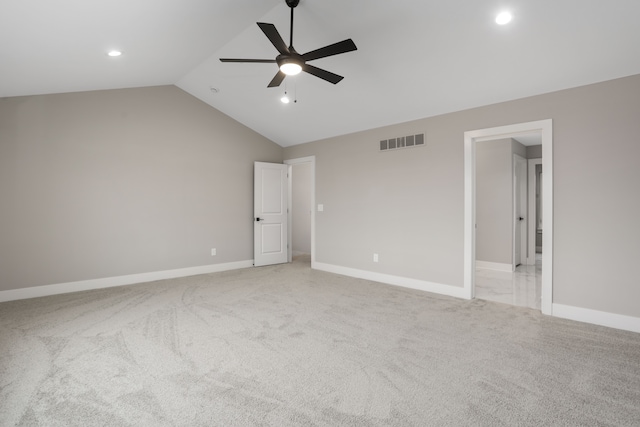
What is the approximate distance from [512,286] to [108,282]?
627 cm

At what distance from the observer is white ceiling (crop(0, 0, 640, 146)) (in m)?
2.70

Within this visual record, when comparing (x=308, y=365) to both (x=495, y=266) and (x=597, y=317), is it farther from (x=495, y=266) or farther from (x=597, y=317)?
(x=495, y=266)

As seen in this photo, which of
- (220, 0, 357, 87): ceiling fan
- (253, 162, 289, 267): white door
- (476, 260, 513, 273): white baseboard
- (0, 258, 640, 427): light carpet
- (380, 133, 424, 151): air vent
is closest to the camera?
(0, 258, 640, 427): light carpet

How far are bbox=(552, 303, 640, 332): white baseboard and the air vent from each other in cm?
268

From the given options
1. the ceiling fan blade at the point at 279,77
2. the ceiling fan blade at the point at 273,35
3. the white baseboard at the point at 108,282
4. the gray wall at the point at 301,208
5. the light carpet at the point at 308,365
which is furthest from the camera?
the gray wall at the point at 301,208

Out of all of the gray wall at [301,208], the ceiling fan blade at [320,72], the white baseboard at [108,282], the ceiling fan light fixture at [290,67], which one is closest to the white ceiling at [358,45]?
the ceiling fan blade at [320,72]

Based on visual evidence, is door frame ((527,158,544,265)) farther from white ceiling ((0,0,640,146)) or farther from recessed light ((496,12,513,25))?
recessed light ((496,12,513,25))

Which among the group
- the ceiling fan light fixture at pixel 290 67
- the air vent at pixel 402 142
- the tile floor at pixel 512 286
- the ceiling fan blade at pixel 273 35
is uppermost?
the ceiling fan blade at pixel 273 35

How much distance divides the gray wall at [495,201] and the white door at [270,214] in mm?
4087

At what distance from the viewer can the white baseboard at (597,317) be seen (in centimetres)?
316

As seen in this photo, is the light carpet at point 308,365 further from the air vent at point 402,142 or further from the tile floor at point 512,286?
the air vent at point 402,142

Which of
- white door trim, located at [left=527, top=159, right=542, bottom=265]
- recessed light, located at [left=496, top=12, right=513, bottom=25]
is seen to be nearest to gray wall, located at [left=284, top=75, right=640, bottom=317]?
recessed light, located at [left=496, top=12, right=513, bottom=25]

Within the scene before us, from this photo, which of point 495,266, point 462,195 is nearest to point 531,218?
point 495,266

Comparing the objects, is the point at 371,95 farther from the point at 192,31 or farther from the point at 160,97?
the point at 160,97
